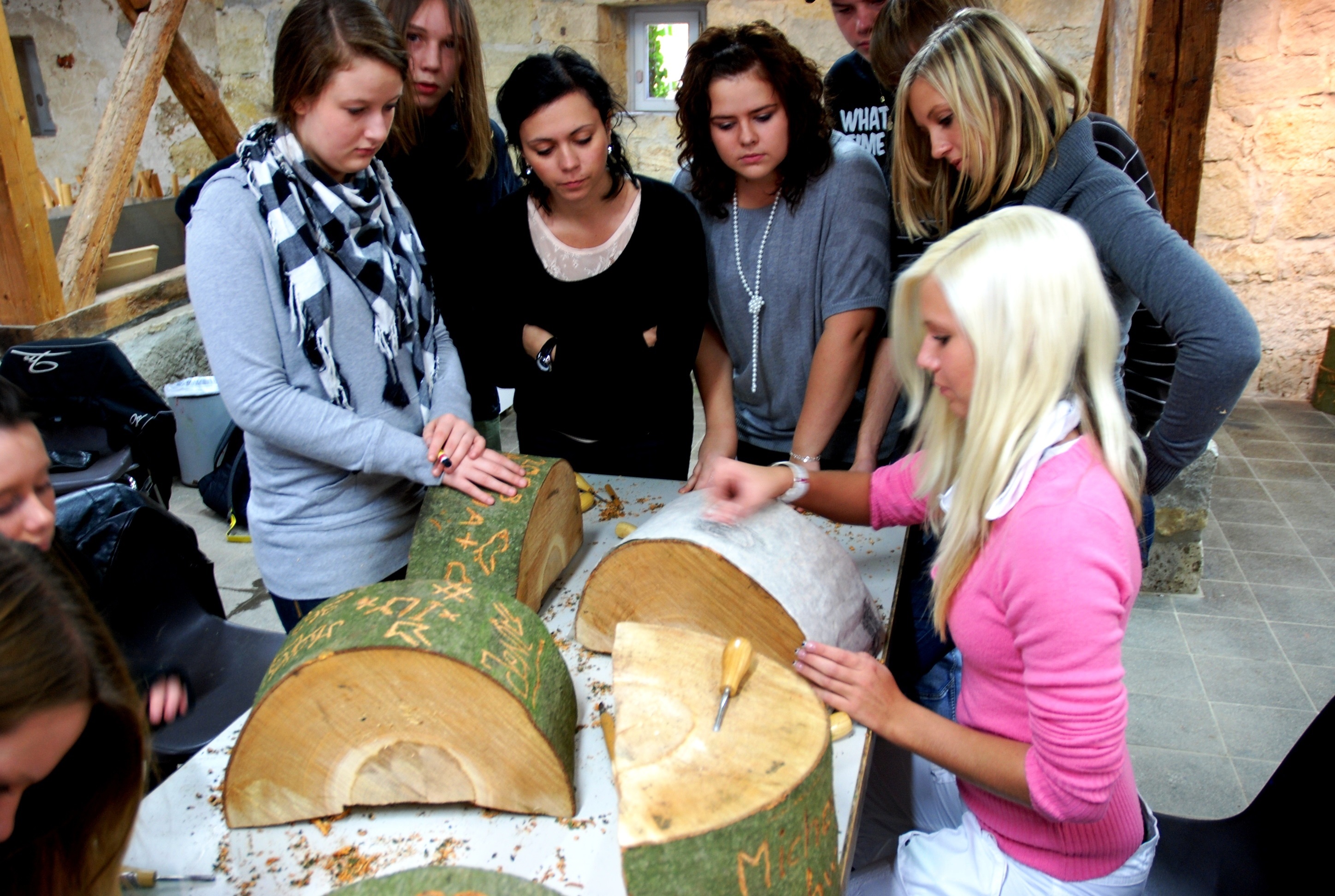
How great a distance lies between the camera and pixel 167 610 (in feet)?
6.95

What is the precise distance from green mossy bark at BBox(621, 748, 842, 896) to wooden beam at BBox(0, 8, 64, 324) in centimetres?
408

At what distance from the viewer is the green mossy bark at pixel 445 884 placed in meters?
1.00

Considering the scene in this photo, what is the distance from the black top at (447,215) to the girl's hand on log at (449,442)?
1.41 feet

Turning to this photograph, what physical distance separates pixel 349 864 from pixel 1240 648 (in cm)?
296

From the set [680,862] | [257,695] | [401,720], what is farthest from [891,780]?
[257,695]

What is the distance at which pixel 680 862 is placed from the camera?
1.02 meters

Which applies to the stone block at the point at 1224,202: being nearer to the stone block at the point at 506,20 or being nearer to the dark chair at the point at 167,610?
the stone block at the point at 506,20

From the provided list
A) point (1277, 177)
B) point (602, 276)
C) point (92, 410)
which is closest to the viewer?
point (602, 276)

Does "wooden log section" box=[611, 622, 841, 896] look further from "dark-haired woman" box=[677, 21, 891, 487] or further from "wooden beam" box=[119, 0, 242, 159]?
"wooden beam" box=[119, 0, 242, 159]

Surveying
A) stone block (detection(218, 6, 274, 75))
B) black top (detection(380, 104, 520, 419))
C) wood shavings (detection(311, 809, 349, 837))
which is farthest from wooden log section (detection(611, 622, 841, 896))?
stone block (detection(218, 6, 274, 75))

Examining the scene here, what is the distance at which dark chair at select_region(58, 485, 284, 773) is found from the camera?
1.89 metres

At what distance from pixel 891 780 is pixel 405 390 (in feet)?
3.82

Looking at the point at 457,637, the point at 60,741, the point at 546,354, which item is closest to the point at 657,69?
the point at 546,354

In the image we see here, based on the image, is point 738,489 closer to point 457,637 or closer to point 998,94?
point 457,637
